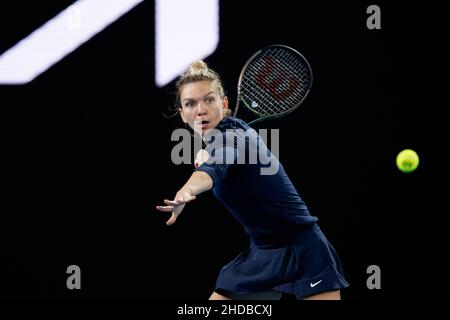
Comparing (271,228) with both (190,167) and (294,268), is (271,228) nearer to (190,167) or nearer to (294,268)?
(294,268)

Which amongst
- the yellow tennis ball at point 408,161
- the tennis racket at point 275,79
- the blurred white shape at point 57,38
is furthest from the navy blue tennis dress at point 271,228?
the blurred white shape at point 57,38

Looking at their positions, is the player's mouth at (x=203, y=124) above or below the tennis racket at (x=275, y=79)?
below

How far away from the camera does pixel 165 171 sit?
11.6 ft

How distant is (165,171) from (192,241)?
378mm

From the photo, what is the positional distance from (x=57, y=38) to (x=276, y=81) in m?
1.21

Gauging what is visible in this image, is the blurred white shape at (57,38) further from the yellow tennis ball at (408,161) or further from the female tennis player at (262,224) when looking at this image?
the yellow tennis ball at (408,161)

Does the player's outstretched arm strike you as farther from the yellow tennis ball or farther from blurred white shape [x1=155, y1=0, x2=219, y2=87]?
blurred white shape [x1=155, y1=0, x2=219, y2=87]

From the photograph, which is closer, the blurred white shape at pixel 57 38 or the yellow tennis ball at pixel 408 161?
the yellow tennis ball at pixel 408 161

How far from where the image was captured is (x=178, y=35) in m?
3.52

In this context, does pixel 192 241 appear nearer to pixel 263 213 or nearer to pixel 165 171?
pixel 165 171

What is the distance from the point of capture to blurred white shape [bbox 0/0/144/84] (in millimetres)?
3453

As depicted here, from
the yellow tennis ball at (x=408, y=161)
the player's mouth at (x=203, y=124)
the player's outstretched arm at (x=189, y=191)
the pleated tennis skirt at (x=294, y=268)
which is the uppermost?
the player's mouth at (x=203, y=124)

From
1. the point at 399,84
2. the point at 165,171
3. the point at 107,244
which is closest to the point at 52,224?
the point at 107,244

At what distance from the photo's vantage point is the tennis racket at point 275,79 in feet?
9.57
